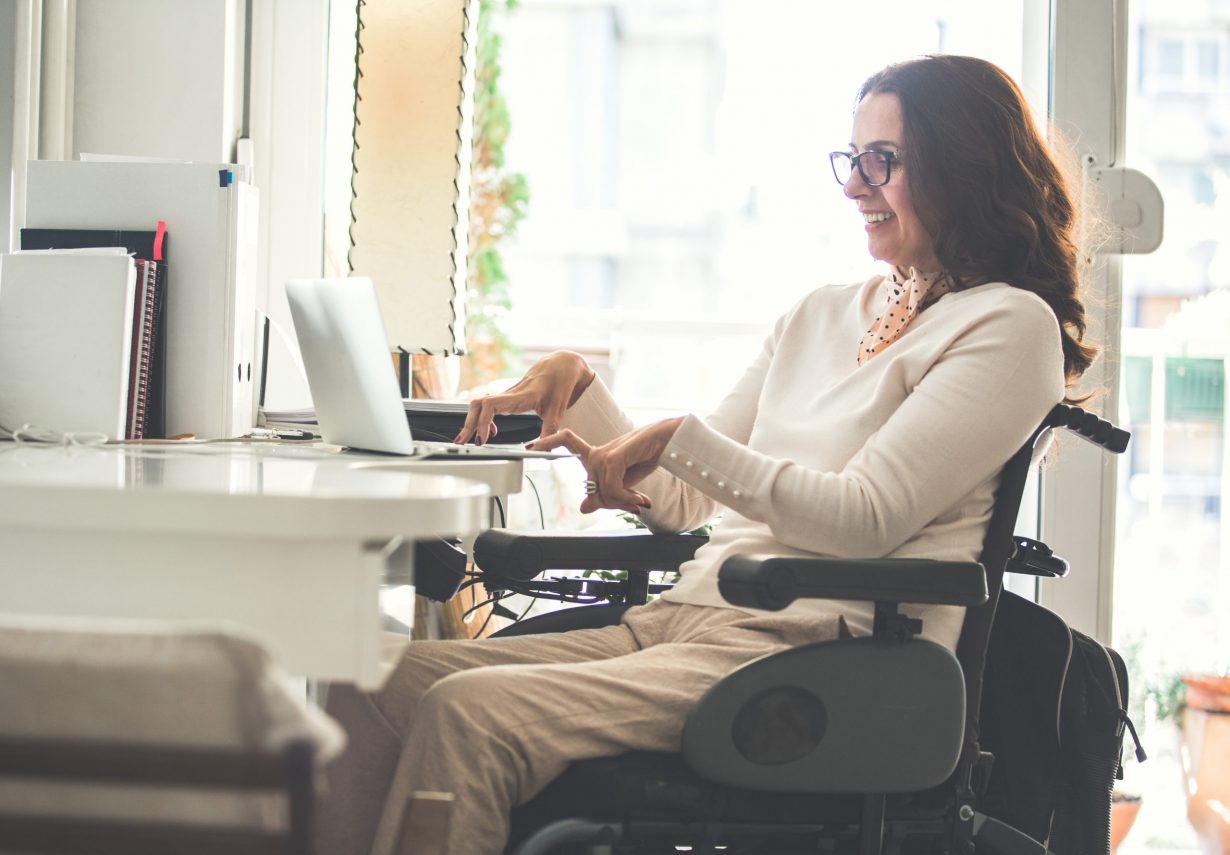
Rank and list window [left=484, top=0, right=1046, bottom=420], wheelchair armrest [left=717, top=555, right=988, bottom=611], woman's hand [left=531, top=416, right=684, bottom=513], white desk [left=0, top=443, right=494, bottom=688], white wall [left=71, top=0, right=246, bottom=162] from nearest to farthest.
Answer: white desk [left=0, top=443, right=494, bottom=688]
wheelchair armrest [left=717, top=555, right=988, bottom=611]
woman's hand [left=531, top=416, right=684, bottom=513]
white wall [left=71, top=0, right=246, bottom=162]
window [left=484, top=0, right=1046, bottom=420]

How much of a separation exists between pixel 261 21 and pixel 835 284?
1.58 metres

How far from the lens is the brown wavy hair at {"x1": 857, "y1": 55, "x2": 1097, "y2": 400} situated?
1492mm

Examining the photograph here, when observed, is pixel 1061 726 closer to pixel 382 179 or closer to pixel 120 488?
pixel 120 488

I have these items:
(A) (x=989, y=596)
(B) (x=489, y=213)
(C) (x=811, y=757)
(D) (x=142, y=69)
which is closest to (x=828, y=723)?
(C) (x=811, y=757)

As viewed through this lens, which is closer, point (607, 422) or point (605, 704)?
point (605, 704)

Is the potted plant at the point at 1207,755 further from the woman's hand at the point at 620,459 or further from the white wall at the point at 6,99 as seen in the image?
the white wall at the point at 6,99

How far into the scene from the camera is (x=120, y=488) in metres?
0.89

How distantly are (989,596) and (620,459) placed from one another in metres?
0.44

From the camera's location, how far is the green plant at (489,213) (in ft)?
10.3

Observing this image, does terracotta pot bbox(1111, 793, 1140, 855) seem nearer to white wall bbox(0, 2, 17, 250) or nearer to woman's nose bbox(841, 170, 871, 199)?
woman's nose bbox(841, 170, 871, 199)

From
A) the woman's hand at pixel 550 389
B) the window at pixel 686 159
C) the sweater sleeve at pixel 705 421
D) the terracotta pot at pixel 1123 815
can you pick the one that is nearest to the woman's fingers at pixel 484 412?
the woman's hand at pixel 550 389

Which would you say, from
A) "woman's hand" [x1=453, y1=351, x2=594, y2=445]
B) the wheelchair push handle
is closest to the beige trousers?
the wheelchair push handle

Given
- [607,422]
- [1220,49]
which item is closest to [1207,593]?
[1220,49]

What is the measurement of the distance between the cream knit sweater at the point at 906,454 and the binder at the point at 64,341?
69cm
